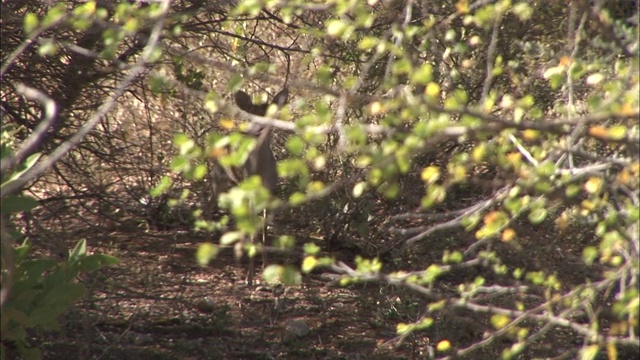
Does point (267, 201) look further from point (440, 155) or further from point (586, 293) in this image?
point (440, 155)

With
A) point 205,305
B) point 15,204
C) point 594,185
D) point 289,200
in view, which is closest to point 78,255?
point 15,204

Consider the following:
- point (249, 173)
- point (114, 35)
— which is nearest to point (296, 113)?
point (249, 173)

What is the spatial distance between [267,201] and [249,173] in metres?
4.39

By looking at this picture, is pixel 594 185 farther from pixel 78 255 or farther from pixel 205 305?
pixel 205 305

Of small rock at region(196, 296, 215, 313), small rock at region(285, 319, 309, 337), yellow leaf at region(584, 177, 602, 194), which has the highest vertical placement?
small rock at region(196, 296, 215, 313)

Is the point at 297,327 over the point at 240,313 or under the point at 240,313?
under

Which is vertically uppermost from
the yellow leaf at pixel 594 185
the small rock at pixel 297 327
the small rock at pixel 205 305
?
the small rock at pixel 205 305

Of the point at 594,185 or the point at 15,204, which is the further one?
the point at 15,204

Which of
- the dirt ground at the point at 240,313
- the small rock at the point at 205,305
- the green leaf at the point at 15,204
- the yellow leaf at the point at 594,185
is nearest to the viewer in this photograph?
the yellow leaf at the point at 594,185

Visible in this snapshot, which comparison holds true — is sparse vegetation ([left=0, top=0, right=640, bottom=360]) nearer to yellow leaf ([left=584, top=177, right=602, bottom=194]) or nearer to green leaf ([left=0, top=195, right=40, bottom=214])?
green leaf ([left=0, top=195, right=40, bottom=214])

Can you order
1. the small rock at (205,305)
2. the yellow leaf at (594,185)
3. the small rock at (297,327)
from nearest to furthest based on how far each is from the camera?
the yellow leaf at (594,185)
the small rock at (297,327)
the small rock at (205,305)

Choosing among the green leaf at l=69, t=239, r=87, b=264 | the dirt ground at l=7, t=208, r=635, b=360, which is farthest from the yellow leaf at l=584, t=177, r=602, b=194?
the green leaf at l=69, t=239, r=87, b=264

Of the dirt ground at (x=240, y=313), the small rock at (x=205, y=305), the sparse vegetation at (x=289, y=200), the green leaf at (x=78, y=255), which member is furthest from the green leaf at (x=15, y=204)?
the small rock at (x=205, y=305)

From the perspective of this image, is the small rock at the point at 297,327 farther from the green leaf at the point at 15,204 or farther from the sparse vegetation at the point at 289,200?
the green leaf at the point at 15,204
